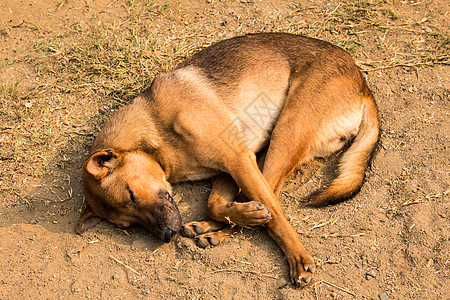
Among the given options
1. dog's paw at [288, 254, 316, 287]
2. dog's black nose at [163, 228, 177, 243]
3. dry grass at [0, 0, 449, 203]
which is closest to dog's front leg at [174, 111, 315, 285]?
dog's paw at [288, 254, 316, 287]

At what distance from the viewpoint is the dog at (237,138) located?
453cm

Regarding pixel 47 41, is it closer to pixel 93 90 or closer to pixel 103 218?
pixel 93 90

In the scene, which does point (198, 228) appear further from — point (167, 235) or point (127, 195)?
point (127, 195)

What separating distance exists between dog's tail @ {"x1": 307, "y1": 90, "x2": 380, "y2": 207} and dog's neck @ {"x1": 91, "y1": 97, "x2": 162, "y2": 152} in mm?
1878

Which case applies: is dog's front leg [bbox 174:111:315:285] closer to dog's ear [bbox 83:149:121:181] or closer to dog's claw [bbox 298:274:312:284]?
dog's claw [bbox 298:274:312:284]

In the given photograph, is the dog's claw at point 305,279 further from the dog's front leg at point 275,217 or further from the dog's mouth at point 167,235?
the dog's mouth at point 167,235

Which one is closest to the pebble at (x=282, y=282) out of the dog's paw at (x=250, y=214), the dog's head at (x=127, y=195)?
the dog's paw at (x=250, y=214)

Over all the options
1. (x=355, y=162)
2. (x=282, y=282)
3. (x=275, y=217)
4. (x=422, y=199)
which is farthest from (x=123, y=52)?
(x=422, y=199)

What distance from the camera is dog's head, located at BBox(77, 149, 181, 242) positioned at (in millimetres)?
4480

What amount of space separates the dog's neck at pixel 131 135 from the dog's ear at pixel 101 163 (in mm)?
209

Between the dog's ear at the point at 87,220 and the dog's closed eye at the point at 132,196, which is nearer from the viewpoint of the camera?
the dog's closed eye at the point at 132,196

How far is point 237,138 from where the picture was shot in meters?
4.89

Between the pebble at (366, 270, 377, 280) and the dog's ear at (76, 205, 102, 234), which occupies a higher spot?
the dog's ear at (76, 205, 102, 234)

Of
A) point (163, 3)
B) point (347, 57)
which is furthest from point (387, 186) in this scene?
point (163, 3)
